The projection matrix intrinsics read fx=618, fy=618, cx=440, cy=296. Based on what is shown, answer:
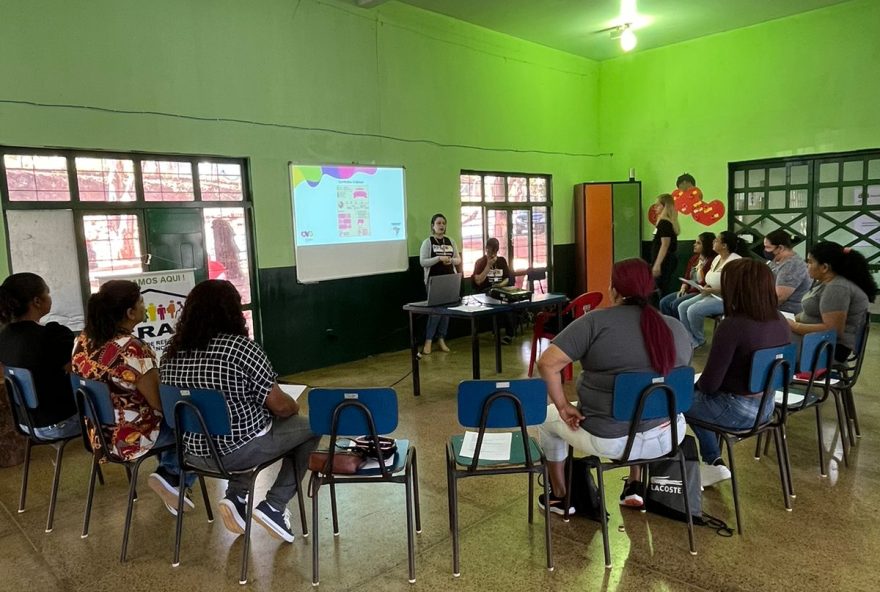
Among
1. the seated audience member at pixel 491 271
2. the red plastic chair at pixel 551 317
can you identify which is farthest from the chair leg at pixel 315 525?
the seated audience member at pixel 491 271

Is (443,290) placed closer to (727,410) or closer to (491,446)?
(491,446)

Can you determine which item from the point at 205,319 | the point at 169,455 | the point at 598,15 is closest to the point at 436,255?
the point at 598,15

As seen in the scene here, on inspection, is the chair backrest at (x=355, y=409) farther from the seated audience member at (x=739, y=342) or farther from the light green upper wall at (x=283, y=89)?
the light green upper wall at (x=283, y=89)

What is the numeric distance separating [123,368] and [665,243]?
5.73 meters

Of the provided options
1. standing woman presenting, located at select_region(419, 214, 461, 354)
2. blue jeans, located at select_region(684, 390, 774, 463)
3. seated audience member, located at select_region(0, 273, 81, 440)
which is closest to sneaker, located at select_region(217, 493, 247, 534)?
seated audience member, located at select_region(0, 273, 81, 440)

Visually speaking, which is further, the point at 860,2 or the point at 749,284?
the point at 860,2

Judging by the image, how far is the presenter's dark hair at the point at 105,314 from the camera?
2.65m

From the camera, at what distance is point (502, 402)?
2.23 metres

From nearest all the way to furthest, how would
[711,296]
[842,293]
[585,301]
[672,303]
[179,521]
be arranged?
1. [179,521]
2. [842,293]
3. [585,301]
4. [711,296]
5. [672,303]

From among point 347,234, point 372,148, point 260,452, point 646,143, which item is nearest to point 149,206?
point 347,234

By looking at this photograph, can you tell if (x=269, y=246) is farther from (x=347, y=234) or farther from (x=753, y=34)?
(x=753, y=34)

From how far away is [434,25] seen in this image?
6.70 metres

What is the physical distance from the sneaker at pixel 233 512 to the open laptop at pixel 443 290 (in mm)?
2542

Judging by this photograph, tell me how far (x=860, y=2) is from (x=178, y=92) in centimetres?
711
